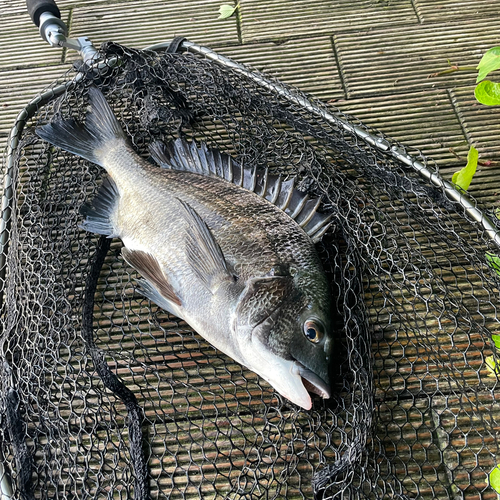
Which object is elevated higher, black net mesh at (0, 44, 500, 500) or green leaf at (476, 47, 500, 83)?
green leaf at (476, 47, 500, 83)

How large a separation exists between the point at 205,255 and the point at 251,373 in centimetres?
48

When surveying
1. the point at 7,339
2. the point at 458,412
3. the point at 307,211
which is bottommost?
the point at 458,412

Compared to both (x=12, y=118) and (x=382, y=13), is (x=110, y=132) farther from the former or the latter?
(x=382, y=13)

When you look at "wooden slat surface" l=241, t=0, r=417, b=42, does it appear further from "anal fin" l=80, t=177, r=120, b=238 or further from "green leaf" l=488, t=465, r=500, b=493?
"green leaf" l=488, t=465, r=500, b=493

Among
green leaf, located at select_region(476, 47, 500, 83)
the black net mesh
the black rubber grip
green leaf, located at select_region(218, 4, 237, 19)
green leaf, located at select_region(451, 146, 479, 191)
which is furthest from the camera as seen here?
green leaf, located at select_region(218, 4, 237, 19)

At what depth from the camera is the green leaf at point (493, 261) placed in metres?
1.75

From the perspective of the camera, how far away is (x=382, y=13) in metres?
2.87

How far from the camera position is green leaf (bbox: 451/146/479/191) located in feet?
6.63

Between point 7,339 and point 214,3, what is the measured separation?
2.35m

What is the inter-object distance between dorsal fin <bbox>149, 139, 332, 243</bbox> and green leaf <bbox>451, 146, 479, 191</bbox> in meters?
0.68

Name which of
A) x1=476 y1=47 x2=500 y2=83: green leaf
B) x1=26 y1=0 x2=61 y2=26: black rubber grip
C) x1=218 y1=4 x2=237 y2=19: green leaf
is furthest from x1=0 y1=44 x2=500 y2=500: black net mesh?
x1=218 y1=4 x2=237 y2=19: green leaf

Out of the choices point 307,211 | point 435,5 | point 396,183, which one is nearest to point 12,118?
point 307,211

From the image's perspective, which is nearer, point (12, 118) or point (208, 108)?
point (208, 108)

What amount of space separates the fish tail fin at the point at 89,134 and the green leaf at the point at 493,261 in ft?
4.97
